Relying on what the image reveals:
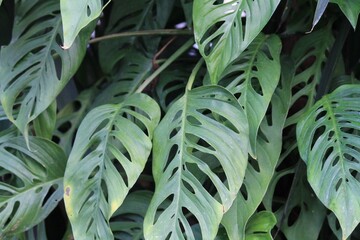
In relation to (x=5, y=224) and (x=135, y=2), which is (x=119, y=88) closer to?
(x=135, y=2)

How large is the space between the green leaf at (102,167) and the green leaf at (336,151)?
0.26m

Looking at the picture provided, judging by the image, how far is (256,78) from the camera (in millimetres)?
1112

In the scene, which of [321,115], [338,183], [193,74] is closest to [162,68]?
[193,74]

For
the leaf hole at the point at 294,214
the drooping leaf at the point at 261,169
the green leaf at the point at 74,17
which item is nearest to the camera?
the green leaf at the point at 74,17

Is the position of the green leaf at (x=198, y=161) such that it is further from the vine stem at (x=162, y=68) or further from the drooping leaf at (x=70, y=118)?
the drooping leaf at (x=70, y=118)

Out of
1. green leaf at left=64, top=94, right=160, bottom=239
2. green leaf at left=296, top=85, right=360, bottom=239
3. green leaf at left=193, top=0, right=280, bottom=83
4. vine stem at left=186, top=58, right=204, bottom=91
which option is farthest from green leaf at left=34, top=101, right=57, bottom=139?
green leaf at left=296, top=85, right=360, bottom=239

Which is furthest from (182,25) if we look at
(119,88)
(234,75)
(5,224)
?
(5,224)

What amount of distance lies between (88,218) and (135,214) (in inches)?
9.4

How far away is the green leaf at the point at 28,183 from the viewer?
3.69 ft

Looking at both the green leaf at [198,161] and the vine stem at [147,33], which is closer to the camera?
the green leaf at [198,161]

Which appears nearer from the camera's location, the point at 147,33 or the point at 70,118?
the point at 147,33

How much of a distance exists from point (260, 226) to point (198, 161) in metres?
0.15

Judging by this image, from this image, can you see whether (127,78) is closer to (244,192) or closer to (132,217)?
(132,217)

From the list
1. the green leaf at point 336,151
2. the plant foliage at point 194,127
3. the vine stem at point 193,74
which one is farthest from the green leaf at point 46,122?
the green leaf at point 336,151
